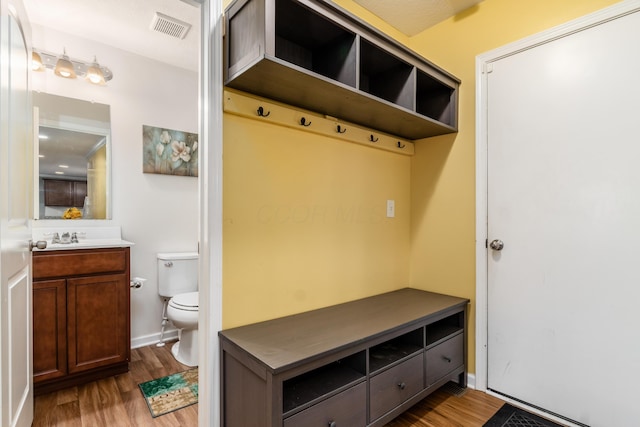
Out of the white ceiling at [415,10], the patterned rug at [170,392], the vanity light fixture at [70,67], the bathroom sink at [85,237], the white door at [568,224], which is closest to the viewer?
the white door at [568,224]

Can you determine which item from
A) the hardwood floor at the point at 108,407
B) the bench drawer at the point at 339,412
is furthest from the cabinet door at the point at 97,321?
the bench drawer at the point at 339,412

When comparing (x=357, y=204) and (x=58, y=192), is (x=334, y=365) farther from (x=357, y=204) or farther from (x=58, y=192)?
(x=58, y=192)

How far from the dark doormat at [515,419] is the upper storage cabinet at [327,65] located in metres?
1.70

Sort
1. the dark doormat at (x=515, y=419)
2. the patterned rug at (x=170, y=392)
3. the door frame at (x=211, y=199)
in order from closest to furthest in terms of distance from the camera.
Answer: the door frame at (x=211, y=199) → the dark doormat at (x=515, y=419) → the patterned rug at (x=170, y=392)

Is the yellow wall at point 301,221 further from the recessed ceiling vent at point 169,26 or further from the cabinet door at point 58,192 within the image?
the cabinet door at point 58,192

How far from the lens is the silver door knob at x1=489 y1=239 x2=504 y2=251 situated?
1904 millimetres

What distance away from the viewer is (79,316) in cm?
206

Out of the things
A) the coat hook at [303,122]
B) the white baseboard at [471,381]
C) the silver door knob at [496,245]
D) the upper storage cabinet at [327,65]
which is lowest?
the white baseboard at [471,381]

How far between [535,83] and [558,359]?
1541 millimetres

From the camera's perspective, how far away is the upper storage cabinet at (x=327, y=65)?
49.4 inches

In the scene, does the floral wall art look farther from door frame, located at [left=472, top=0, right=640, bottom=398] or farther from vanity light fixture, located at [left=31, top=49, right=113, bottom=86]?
door frame, located at [left=472, top=0, right=640, bottom=398]

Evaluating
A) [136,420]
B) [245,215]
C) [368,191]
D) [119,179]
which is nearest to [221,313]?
[245,215]

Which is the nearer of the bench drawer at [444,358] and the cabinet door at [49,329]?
the bench drawer at [444,358]

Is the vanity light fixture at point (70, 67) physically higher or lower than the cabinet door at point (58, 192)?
higher
